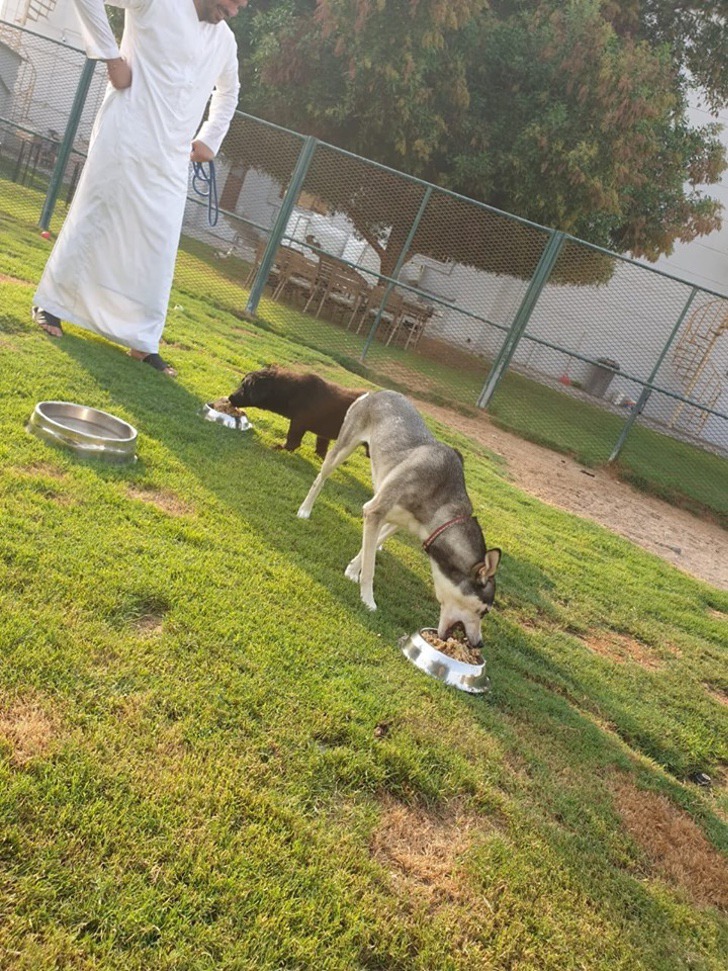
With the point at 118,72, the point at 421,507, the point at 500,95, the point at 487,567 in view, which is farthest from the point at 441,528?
the point at 500,95

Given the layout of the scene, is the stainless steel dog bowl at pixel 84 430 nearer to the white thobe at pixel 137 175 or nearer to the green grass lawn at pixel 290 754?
the green grass lawn at pixel 290 754

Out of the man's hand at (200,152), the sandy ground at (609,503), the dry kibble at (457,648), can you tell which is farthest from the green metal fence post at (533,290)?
the dry kibble at (457,648)

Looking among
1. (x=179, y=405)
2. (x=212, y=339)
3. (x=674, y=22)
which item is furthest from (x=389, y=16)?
(x=179, y=405)

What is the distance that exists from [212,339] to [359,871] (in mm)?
8005

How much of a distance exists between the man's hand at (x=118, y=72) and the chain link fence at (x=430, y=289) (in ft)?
18.0

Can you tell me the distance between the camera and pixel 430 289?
26.3 m

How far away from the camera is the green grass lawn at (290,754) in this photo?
2.06 m

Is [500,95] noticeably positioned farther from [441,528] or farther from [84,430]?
[441,528]

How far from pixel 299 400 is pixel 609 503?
6025 millimetres

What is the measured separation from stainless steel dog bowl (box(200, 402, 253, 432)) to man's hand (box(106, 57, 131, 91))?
2.55 meters

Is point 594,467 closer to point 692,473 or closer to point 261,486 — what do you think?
point 692,473

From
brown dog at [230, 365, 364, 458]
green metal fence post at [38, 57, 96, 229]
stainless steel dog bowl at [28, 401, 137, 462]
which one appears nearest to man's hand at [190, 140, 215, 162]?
brown dog at [230, 365, 364, 458]

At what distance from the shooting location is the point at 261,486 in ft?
17.2

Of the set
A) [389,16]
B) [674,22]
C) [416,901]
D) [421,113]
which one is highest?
[674,22]
